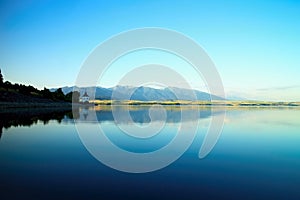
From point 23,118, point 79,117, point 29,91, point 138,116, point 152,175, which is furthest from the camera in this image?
point 29,91

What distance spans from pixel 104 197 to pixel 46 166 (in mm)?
3917

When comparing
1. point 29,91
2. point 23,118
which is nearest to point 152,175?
point 23,118

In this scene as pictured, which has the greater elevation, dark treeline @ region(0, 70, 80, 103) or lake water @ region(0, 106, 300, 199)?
dark treeline @ region(0, 70, 80, 103)

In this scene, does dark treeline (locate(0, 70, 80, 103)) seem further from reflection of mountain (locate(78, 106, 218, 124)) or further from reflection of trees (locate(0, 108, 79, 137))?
reflection of mountain (locate(78, 106, 218, 124))

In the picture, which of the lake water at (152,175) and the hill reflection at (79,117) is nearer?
the lake water at (152,175)

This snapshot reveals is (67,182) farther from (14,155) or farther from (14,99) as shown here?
(14,99)

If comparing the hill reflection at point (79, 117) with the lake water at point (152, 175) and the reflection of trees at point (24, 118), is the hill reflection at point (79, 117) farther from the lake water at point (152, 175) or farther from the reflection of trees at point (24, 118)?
the lake water at point (152, 175)

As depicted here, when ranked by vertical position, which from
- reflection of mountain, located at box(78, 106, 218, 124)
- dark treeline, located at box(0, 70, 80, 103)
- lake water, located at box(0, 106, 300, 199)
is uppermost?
dark treeline, located at box(0, 70, 80, 103)

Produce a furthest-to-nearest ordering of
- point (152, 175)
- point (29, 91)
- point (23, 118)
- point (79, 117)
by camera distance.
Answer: point (29, 91)
point (79, 117)
point (23, 118)
point (152, 175)

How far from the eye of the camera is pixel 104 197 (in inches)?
253

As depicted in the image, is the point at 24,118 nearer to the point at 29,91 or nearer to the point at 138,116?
the point at 138,116

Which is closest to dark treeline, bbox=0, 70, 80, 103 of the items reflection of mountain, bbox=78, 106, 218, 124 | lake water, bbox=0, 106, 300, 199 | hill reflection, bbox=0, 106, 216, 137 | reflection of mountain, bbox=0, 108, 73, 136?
hill reflection, bbox=0, 106, 216, 137

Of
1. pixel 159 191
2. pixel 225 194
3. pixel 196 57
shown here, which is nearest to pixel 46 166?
pixel 159 191

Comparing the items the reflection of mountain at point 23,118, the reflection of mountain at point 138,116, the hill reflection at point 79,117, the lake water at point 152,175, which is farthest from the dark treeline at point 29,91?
the lake water at point 152,175
